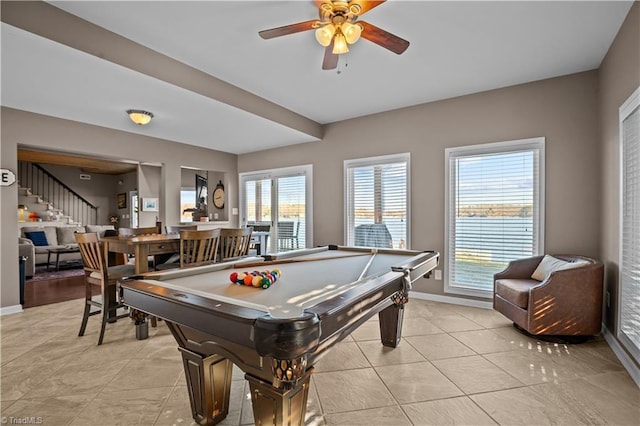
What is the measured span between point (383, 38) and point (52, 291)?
578 centimetres

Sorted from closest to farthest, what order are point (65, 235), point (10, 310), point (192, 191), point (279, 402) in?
point (279, 402), point (10, 310), point (65, 235), point (192, 191)

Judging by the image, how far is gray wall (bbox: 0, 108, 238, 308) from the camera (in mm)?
3619

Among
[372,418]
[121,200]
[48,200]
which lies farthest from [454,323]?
[48,200]

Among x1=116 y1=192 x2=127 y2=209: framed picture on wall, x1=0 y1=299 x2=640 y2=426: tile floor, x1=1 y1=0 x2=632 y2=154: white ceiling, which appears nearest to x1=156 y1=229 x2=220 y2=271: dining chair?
x1=0 y1=299 x2=640 y2=426: tile floor

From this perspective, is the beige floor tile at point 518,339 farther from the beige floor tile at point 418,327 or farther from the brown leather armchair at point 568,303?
the beige floor tile at point 418,327

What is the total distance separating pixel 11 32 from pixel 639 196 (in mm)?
4607

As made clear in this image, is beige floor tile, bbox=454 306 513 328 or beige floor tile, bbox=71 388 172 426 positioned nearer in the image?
beige floor tile, bbox=71 388 172 426

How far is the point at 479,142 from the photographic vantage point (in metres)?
3.76

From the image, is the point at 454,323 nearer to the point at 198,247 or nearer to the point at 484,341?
the point at 484,341

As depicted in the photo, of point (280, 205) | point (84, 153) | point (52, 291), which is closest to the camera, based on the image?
point (84, 153)

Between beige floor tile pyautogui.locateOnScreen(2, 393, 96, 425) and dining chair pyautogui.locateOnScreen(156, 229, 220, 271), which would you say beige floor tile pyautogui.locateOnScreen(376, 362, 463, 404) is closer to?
beige floor tile pyautogui.locateOnScreen(2, 393, 96, 425)

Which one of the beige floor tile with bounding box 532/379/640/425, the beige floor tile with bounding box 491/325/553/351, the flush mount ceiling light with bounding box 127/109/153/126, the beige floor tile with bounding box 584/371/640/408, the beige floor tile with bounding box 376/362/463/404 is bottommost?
the beige floor tile with bounding box 491/325/553/351

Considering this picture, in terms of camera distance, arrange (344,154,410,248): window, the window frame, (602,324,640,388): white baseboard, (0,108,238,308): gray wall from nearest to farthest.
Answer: (602,324,640,388): white baseboard, (0,108,238,308): gray wall, (344,154,410,248): window, the window frame

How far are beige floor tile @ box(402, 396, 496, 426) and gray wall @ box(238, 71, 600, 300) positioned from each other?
2.30 metres
